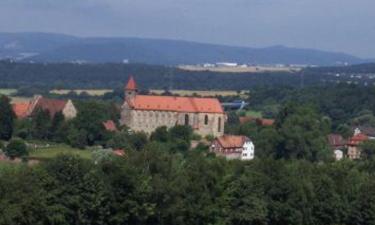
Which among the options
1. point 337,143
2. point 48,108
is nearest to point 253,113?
point 337,143

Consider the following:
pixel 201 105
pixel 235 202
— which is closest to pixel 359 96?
pixel 201 105

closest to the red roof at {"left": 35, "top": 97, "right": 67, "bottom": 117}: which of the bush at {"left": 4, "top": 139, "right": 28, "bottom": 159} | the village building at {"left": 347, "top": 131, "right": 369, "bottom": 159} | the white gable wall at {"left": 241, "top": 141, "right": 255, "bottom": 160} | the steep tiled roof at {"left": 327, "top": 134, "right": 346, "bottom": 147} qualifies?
the white gable wall at {"left": 241, "top": 141, "right": 255, "bottom": 160}

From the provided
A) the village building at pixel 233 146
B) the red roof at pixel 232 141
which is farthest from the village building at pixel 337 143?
the red roof at pixel 232 141

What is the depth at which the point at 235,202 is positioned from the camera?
4791cm

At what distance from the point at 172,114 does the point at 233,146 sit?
13.2 metres

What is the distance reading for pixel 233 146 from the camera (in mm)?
86062

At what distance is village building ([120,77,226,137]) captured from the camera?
9606 cm

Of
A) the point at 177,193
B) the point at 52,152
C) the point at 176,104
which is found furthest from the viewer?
the point at 176,104

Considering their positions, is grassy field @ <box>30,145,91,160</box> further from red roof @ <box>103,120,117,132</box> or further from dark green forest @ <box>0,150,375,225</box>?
dark green forest @ <box>0,150,375,225</box>

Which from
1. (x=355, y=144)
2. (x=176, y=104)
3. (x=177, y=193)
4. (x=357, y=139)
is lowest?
(x=355, y=144)

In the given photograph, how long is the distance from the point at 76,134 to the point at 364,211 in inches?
1374

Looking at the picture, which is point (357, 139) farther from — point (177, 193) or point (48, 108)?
point (177, 193)

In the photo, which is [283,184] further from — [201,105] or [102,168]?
[201,105]

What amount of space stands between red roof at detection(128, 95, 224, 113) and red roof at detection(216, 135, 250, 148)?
29.3 ft
